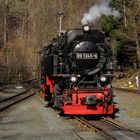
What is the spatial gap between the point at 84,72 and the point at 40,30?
188 feet

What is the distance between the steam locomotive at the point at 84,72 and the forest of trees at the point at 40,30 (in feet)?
48.1

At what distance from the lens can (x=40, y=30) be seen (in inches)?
2889

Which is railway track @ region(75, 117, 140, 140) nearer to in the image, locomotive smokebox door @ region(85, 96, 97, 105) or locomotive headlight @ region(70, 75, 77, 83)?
locomotive smokebox door @ region(85, 96, 97, 105)

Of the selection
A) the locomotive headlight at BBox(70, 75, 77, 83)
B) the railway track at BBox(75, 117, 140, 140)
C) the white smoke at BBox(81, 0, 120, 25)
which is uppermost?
the white smoke at BBox(81, 0, 120, 25)

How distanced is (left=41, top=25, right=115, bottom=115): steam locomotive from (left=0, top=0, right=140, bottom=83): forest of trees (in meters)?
14.7

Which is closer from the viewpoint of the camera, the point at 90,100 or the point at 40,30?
the point at 90,100

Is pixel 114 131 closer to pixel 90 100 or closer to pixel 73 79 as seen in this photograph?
pixel 90 100

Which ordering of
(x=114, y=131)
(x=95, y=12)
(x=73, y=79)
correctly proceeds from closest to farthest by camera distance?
1. (x=114, y=131)
2. (x=73, y=79)
3. (x=95, y=12)

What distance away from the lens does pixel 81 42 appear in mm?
16922

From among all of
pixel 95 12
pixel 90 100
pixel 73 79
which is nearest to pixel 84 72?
pixel 73 79

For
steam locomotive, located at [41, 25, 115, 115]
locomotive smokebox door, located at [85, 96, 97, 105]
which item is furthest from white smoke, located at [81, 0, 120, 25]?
locomotive smokebox door, located at [85, 96, 97, 105]

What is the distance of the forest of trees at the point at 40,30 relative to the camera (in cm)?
4725

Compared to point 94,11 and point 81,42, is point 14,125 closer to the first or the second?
point 81,42

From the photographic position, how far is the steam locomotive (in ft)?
53.3
